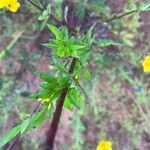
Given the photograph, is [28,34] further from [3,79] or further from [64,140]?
[64,140]

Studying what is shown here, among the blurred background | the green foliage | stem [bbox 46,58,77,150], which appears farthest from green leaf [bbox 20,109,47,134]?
the blurred background

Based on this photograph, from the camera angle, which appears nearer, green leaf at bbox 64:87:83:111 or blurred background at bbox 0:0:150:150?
green leaf at bbox 64:87:83:111

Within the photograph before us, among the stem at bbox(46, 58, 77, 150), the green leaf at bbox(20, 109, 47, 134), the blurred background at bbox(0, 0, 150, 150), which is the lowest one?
the green leaf at bbox(20, 109, 47, 134)

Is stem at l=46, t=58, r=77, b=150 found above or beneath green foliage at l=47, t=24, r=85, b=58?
beneath

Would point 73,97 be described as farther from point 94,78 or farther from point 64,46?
point 94,78

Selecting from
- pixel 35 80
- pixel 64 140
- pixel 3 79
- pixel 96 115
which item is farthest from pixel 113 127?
pixel 3 79

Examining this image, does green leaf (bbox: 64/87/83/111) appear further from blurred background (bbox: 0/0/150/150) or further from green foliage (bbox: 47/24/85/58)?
blurred background (bbox: 0/0/150/150)

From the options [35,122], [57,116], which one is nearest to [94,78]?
[57,116]

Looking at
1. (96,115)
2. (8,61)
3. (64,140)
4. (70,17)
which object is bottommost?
(64,140)
